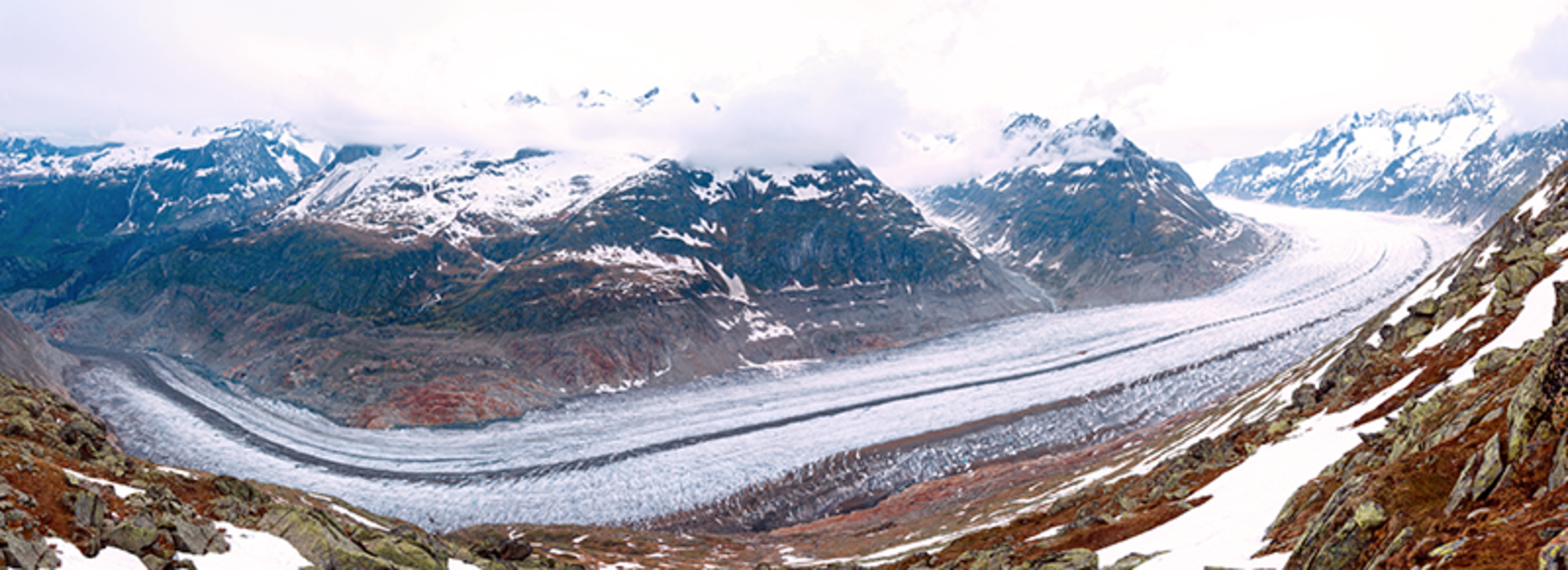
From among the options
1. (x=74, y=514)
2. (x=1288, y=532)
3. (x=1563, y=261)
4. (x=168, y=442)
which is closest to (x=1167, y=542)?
(x=1288, y=532)

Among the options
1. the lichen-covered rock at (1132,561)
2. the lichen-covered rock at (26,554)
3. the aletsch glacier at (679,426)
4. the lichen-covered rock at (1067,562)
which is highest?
the lichen-covered rock at (26,554)

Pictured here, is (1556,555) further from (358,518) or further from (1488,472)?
(358,518)

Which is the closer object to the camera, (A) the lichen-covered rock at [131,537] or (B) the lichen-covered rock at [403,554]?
(A) the lichen-covered rock at [131,537]

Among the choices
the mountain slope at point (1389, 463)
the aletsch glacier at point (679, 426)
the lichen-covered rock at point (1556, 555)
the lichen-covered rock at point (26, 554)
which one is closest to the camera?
the lichen-covered rock at point (1556, 555)

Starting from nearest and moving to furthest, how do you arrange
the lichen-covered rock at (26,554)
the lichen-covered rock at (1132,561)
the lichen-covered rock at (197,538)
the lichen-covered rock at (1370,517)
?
the lichen-covered rock at (1370,517), the lichen-covered rock at (26,554), the lichen-covered rock at (1132,561), the lichen-covered rock at (197,538)

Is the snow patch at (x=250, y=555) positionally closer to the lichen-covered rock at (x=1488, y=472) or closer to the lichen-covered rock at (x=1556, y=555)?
the lichen-covered rock at (x=1556, y=555)

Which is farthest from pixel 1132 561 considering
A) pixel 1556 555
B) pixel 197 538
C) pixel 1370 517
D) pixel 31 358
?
pixel 31 358

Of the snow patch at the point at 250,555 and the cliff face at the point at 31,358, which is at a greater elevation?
the cliff face at the point at 31,358

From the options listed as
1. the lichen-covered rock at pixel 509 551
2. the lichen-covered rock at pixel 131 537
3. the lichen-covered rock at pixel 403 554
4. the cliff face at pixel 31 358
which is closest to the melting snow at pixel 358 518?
the lichen-covered rock at pixel 509 551
